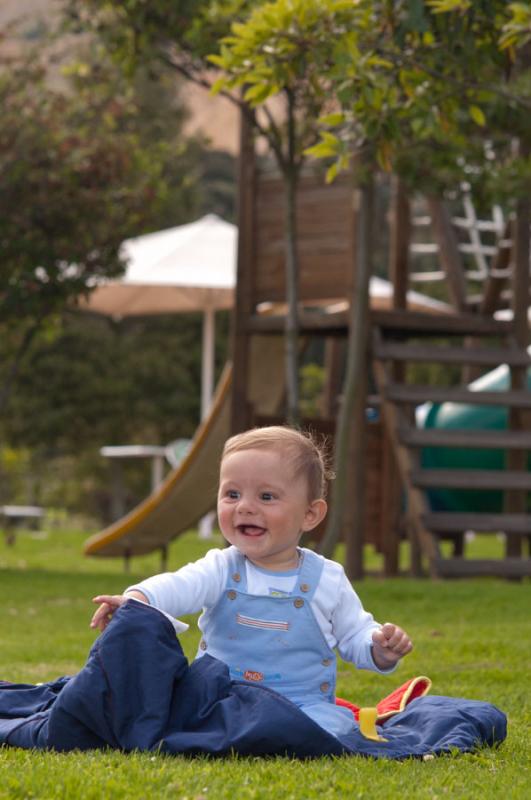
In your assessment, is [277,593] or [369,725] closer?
[369,725]

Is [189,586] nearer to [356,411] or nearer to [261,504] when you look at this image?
[261,504]

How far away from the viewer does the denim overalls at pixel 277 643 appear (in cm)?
390

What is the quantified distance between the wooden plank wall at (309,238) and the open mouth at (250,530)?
713 centimetres

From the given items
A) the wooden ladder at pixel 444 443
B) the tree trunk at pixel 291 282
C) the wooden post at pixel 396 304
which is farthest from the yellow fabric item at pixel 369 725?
the wooden post at pixel 396 304

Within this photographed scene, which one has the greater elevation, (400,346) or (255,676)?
(400,346)

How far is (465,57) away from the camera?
641 centimetres

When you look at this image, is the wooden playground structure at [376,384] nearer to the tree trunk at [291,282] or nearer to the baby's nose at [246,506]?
the tree trunk at [291,282]

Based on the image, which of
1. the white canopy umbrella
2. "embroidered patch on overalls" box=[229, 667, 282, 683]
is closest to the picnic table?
the white canopy umbrella

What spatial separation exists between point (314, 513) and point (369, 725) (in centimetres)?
62

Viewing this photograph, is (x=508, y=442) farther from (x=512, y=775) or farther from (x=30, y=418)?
(x=30, y=418)

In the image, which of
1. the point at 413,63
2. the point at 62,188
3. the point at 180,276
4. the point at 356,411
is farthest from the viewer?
the point at 180,276

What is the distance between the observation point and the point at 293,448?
402 cm

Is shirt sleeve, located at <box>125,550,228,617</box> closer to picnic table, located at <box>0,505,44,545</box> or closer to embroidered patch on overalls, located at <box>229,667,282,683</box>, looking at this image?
embroidered patch on overalls, located at <box>229,667,282,683</box>

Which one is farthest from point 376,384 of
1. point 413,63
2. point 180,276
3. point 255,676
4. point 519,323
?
point 255,676
